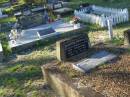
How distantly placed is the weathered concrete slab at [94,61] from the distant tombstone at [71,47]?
66 cm

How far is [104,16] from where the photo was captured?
55.8 ft

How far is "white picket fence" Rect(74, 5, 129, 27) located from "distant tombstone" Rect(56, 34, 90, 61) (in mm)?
5616

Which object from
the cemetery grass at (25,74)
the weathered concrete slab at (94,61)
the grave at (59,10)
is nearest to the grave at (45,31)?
the cemetery grass at (25,74)

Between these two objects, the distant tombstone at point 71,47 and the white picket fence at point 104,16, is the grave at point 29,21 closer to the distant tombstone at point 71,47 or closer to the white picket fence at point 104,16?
the white picket fence at point 104,16

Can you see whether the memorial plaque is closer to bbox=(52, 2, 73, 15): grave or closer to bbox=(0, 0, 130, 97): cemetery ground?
bbox=(0, 0, 130, 97): cemetery ground

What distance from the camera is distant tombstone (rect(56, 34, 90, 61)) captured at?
1071 centimetres

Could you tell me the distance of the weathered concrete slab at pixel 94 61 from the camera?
32.5 feet

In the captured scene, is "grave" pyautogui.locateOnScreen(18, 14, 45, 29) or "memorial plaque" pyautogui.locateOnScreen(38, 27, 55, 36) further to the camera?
"grave" pyautogui.locateOnScreen(18, 14, 45, 29)

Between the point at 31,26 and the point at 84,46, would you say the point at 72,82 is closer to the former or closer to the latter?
the point at 84,46

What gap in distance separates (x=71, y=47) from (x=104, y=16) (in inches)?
262

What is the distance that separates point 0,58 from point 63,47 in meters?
4.49

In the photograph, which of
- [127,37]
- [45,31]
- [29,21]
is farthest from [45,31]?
[127,37]

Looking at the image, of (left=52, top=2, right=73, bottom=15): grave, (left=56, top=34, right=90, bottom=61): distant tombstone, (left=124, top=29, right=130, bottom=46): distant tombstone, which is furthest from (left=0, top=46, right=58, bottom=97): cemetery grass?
(left=52, top=2, right=73, bottom=15): grave

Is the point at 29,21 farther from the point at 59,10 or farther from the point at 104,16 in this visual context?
the point at 104,16
